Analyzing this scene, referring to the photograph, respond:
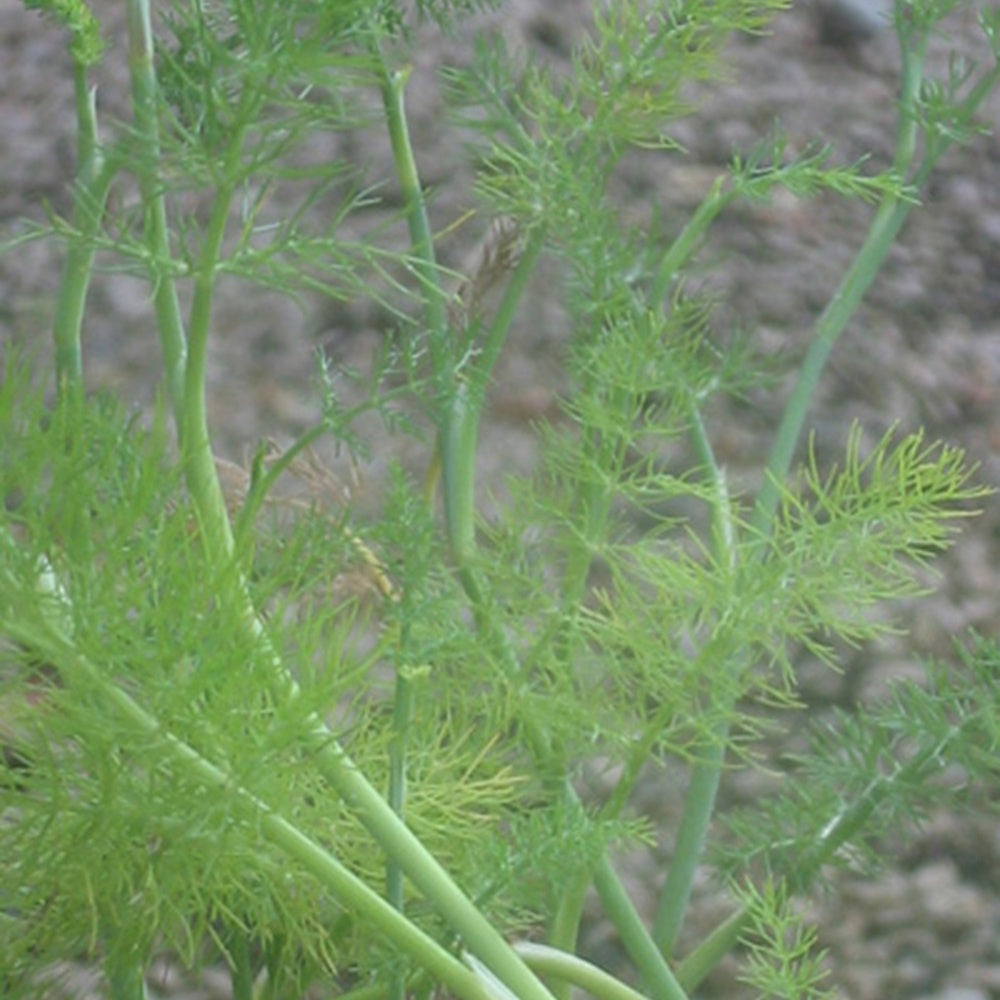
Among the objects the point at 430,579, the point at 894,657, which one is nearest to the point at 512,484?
the point at 430,579

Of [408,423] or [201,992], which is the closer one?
[408,423]

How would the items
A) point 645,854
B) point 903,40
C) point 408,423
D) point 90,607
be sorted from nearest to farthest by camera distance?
point 90,607 < point 408,423 < point 903,40 < point 645,854

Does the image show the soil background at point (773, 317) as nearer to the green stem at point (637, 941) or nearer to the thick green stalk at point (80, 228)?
the green stem at point (637, 941)

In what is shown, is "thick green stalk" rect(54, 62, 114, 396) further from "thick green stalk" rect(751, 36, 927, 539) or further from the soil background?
the soil background

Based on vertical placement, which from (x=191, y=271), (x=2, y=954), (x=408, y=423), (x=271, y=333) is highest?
(x=191, y=271)

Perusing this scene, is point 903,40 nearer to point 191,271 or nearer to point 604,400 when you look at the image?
point 604,400

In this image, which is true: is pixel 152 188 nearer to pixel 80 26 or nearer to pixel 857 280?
pixel 80 26

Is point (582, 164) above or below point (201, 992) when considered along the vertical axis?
above
